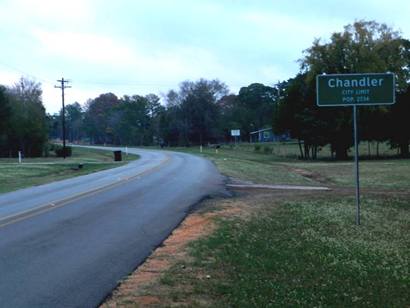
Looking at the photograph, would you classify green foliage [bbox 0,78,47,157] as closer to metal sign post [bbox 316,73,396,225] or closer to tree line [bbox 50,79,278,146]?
tree line [bbox 50,79,278,146]

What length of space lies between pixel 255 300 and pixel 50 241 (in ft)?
17.1

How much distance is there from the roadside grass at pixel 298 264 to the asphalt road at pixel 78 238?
3.33 feet

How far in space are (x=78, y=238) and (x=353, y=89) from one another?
6.49 meters

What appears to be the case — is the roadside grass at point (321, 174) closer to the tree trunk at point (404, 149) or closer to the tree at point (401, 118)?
the tree at point (401, 118)

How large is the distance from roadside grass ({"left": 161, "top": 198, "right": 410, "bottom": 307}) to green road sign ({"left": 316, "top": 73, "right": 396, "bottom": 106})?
2.70 m

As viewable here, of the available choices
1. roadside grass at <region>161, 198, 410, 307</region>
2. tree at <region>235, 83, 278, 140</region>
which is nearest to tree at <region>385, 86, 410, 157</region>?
roadside grass at <region>161, 198, 410, 307</region>

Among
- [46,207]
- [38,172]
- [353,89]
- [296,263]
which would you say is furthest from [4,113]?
[296,263]

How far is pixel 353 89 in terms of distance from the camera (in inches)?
499

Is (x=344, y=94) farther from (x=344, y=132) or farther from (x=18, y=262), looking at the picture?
(x=344, y=132)

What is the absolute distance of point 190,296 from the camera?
680cm

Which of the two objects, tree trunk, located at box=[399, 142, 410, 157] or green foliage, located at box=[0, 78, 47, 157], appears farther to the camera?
green foliage, located at box=[0, 78, 47, 157]

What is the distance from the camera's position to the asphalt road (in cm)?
713

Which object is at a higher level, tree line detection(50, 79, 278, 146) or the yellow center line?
tree line detection(50, 79, 278, 146)

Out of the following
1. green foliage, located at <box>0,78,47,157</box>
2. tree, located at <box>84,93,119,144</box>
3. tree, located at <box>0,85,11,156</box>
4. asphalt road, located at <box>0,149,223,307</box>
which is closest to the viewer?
asphalt road, located at <box>0,149,223,307</box>
